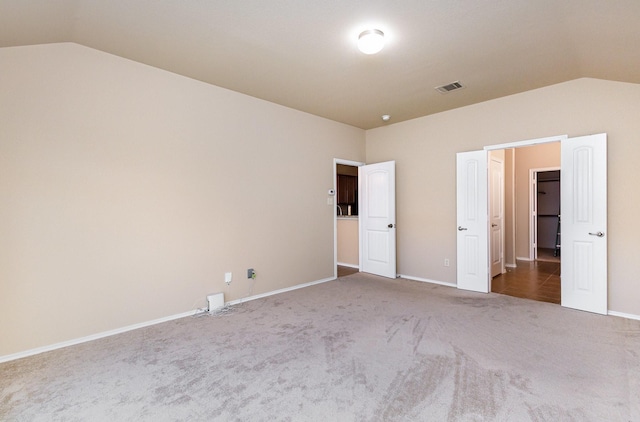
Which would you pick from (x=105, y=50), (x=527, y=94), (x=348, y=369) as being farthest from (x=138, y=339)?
(x=527, y=94)

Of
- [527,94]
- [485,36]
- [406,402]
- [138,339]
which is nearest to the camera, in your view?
[406,402]

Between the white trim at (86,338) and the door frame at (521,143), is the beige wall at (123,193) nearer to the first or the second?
the white trim at (86,338)

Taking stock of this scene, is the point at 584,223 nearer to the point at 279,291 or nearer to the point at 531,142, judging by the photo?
the point at 531,142

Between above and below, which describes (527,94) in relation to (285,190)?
above

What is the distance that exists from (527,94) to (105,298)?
551 centimetres

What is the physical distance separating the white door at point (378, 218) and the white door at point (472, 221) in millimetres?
1061

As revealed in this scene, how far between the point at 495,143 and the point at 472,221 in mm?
1156

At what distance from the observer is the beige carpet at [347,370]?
1847 mm

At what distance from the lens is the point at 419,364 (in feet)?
7.77

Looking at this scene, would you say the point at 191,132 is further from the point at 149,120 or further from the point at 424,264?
the point at 424,264

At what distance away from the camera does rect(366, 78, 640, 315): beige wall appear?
3.31 meters

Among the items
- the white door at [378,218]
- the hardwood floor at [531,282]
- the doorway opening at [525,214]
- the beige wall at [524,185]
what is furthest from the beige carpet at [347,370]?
the beige wall at [524,185]

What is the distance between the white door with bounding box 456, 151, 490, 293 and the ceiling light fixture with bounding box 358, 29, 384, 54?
8.57 feet

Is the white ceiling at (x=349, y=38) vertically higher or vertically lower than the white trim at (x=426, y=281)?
higher
